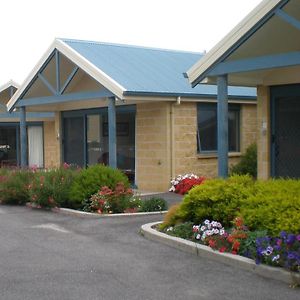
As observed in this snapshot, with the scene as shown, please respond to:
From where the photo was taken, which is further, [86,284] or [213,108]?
[213,108]

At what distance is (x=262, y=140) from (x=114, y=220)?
4355 mm

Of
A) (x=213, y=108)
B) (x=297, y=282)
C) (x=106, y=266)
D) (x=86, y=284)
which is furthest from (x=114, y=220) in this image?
(x=213, y=108)

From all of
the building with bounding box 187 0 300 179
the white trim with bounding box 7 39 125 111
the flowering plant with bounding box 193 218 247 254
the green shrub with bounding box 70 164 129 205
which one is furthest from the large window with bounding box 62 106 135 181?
the flowering plant with bounding box 193 218 247 254

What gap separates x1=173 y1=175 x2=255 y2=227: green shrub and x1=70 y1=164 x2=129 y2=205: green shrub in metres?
3.79

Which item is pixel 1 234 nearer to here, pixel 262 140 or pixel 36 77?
pixel 262 140

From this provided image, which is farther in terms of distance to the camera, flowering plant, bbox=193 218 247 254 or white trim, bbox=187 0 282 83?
white trim, bbox=187 0 282 83

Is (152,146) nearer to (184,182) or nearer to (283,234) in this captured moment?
(184,182)

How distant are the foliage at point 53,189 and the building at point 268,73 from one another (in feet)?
12.5

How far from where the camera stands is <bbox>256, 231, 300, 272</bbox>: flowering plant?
20.9 feet

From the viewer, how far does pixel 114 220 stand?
11102 mm

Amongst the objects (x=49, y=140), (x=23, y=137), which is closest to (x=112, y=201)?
(x=23, y=137)

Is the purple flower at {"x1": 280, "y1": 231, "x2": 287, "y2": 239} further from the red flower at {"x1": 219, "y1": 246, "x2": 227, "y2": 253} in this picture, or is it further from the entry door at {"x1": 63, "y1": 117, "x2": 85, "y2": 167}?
the entry door at {"x1": 63, "y1": 117, "x2": 85, "y2": 167}

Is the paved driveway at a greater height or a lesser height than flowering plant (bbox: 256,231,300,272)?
lesser

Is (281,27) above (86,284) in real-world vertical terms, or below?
above
